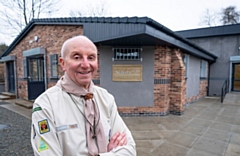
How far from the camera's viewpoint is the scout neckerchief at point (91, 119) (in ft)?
3.48

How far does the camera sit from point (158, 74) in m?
5.62

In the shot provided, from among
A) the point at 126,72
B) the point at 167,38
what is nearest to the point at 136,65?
the point at 126,72

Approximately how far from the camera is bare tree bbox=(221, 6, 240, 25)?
17203 mm

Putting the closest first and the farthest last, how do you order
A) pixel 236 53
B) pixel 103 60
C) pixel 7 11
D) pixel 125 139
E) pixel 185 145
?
pixel 125 139, pixel 185 145, pixel 103 60, pixel 236 53, pixel 7 11

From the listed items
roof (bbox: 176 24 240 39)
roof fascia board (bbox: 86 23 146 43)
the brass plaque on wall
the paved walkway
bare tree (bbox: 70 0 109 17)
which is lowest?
the paved walkway

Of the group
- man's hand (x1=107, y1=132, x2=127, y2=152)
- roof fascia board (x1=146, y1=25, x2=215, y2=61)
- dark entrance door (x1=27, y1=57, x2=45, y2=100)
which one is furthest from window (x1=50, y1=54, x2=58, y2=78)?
man's hand (x1=107, y1=132, x2=127, y2=152)

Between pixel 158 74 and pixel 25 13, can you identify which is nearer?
pixel 158 74

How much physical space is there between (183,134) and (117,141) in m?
3.45

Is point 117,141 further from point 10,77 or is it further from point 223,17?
point 223,17

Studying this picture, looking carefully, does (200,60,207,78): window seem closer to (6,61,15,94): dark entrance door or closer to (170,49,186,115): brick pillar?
(170,49,186,115): brick pillar

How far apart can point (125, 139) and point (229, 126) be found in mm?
4900

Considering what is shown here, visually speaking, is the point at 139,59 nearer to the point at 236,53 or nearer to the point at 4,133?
the point at 4,133

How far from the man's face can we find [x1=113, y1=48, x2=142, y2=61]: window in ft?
14.4

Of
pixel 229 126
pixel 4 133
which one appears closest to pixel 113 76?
pixel 4 133
